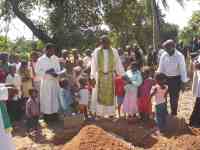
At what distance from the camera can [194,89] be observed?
936 centimetres

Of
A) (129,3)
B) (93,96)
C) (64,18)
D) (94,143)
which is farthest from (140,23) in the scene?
(94,143)

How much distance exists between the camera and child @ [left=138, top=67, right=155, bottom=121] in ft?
32.0

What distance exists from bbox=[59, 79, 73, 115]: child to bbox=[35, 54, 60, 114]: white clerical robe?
23 cm

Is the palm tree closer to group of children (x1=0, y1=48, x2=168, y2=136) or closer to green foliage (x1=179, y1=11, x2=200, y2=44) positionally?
green foliage (x1=179, y1=11, x2=200, y2=44)

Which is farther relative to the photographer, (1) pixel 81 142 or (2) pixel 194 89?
(2) pixel 194 89

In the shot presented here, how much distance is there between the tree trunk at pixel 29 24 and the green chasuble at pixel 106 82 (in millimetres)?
9370

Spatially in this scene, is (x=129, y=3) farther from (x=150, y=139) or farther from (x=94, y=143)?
(x=94, y=143)

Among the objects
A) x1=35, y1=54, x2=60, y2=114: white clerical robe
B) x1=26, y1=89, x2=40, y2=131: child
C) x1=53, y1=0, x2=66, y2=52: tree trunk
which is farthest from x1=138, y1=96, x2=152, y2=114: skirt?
x1=53, y1=0, x2=66, y2=52: tree trunk

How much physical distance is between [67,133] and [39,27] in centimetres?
1131

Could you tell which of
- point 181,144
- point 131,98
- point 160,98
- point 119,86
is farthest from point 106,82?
point 181,144

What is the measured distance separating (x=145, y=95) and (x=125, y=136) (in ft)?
4.16

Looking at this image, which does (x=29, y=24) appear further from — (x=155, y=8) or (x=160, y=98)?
(x=160, y=98)

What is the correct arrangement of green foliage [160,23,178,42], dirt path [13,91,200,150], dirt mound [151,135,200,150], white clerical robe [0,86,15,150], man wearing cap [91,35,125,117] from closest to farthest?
white clerical robe [0,86,15,150]
dirt mound [151,135,200,150]
dirt path [13,91,200,150]
man wearing cap [91,35,125,117]
green foliage [160,23,178,42]

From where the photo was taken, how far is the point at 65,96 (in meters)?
9.76
